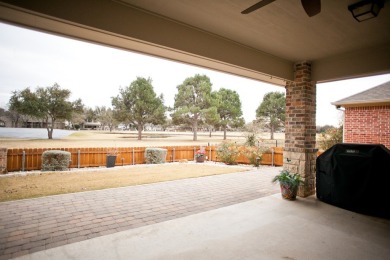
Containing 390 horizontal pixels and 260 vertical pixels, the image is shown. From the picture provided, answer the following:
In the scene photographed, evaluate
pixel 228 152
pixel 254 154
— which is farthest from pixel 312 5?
pixel 228 152

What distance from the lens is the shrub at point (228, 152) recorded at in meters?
11.3

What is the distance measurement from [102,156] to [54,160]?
2095mm

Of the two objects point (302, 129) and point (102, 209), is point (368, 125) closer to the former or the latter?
point (302, 129)

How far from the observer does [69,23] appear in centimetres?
259

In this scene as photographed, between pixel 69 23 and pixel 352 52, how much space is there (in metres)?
5.26

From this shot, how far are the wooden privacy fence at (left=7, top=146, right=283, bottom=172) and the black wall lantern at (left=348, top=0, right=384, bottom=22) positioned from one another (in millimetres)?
8914

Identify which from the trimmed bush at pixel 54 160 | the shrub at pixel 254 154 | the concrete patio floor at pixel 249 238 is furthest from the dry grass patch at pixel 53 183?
the shrub at pixel 254 154

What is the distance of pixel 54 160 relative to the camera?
8906mm

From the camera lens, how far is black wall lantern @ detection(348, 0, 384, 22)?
8.39 ft

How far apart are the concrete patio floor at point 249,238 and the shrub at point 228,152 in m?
7.13

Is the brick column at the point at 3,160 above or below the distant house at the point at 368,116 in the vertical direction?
below

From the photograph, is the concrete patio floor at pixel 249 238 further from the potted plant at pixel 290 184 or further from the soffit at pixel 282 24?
the soffit at pixel 282 24

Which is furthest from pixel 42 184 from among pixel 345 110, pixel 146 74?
pixel 146 74

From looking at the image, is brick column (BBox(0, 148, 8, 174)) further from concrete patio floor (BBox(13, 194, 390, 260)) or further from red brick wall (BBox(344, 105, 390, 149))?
red brick wall (BBox(344, 105, 390, 149))
